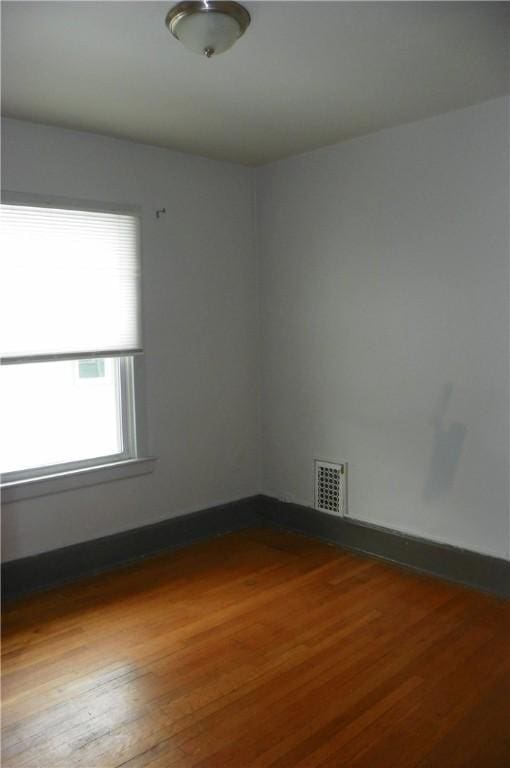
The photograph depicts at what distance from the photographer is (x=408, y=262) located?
3463 mm

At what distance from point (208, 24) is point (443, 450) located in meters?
2.35

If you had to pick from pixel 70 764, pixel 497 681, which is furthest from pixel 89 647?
pixel 497 681

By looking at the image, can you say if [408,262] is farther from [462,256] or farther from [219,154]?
[219,154]

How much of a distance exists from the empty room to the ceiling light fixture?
12mm

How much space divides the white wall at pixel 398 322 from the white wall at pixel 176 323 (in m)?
0.23

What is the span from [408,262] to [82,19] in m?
2.06

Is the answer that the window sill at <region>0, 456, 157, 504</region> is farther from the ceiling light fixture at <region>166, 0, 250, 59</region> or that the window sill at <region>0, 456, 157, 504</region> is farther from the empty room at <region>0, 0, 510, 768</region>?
the ceiling light fixture at <region>166, 0, 250, 59</region>

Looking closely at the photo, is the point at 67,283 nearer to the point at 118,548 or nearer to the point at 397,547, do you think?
the point at 118,548

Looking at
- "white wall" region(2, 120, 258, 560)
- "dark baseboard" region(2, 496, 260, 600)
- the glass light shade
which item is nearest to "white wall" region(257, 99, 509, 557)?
"white wall" region(2, 120, 258, 560)

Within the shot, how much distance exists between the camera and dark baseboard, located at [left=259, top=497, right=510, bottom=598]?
319 cm

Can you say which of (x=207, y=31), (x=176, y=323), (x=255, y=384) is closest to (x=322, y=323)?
(x=255, y=384)

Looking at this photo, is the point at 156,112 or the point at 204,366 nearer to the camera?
the point at 156,112

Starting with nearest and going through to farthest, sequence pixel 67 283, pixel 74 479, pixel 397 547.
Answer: pixel 67 283 → pixel 74 479 → pixel 397 547

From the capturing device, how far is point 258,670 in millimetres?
2557
